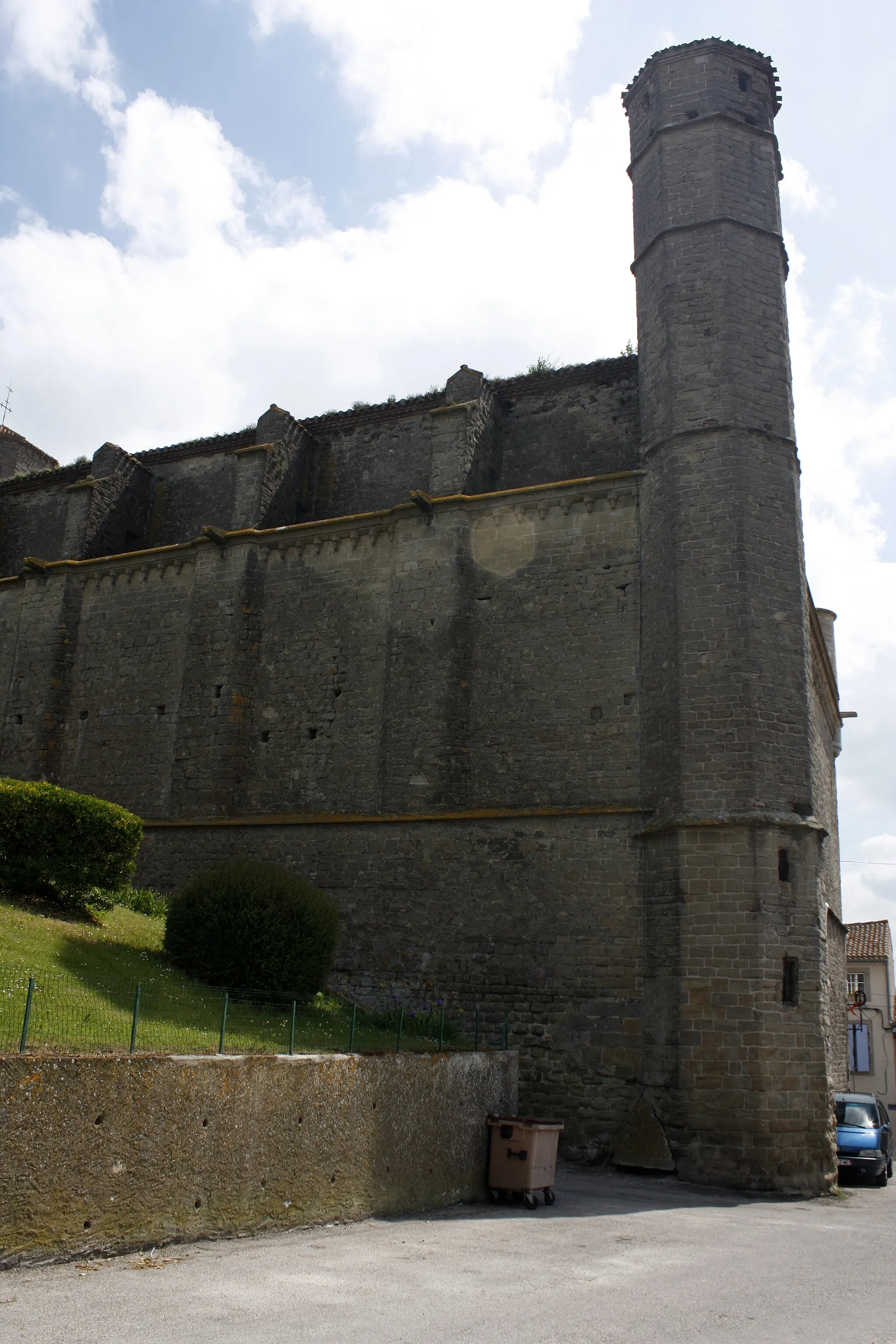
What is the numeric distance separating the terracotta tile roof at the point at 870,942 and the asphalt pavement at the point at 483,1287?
2744 cm

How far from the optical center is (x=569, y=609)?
15484mm

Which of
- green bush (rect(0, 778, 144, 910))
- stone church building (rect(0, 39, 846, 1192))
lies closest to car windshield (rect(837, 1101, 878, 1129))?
stone church building (rect(0, 39, 846, 1192))

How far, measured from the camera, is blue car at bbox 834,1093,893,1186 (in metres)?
14.5

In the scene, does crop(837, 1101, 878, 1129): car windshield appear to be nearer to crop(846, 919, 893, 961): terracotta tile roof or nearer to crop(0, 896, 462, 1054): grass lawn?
crop(0, 896, 462, 1054): grass lawn

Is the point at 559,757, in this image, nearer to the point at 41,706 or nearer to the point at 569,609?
the point at 569,609

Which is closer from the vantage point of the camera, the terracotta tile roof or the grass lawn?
the grass lawn

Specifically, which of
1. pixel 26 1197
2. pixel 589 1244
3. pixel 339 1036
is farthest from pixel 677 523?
pixel 26 1197

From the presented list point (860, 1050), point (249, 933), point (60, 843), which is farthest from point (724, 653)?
point (860, 1050)

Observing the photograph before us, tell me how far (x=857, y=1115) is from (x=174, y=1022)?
11.5 m

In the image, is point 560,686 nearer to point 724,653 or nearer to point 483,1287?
point 724,653

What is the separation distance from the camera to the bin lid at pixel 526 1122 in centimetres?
1054

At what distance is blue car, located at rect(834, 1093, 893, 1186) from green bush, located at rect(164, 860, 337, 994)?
767 centimetres

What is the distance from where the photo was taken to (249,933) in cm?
1159

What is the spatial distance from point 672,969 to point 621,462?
830 cm
